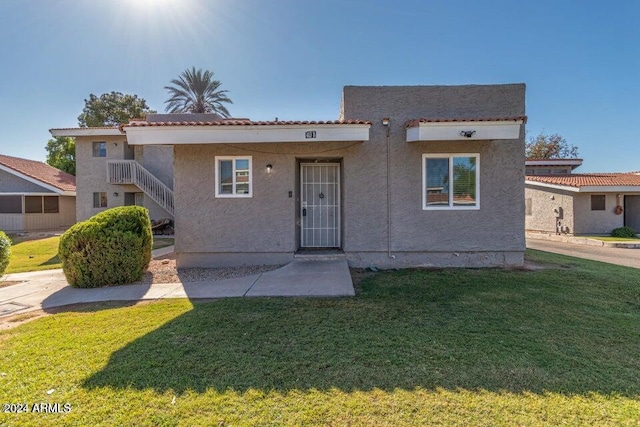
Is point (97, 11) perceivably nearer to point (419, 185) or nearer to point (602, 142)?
point (419, 185)

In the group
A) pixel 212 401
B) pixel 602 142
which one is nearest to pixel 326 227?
pixel 212 401

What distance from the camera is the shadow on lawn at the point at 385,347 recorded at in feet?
11.5

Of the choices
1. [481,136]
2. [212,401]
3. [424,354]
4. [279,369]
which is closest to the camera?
[212,401]

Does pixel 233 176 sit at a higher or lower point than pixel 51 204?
higher

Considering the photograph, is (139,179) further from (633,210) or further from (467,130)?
(633,210)

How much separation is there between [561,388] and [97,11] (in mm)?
14566

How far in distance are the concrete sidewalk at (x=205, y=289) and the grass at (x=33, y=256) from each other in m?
3.27

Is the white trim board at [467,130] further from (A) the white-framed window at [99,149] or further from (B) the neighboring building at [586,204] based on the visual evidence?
(A) the white-framed window at [99,149]

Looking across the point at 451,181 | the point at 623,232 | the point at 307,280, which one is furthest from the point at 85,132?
the point at 623,232

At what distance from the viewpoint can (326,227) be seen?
33.6 feet

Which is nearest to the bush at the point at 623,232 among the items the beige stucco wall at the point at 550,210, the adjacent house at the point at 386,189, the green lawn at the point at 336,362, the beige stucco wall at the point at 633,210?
the beige stucco wall at the point at 550,210

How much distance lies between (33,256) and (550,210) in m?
29.4

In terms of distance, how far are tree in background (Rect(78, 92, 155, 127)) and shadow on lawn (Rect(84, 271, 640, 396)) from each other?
4031cm

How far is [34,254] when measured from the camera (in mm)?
14109
